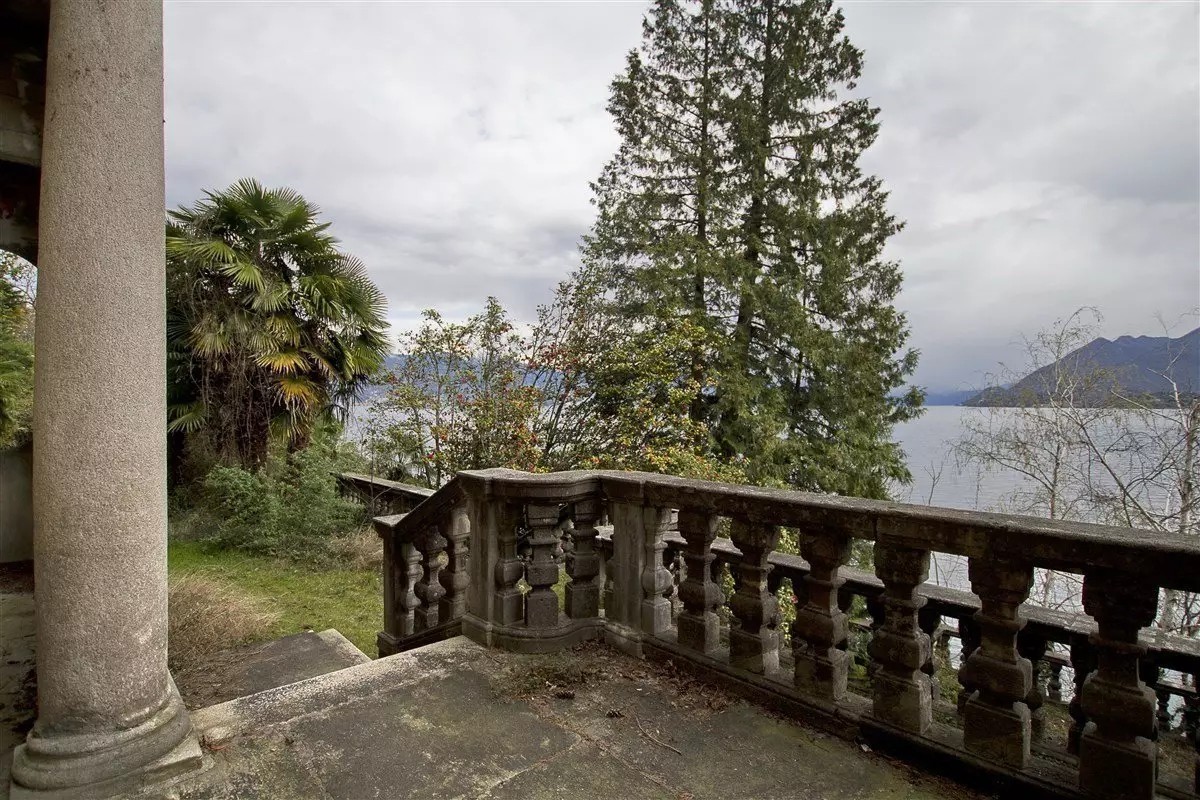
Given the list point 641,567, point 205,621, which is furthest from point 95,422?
point 205,621

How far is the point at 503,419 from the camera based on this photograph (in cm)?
888

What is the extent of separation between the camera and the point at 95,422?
6.35 feet

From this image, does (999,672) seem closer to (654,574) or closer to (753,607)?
(753,607)

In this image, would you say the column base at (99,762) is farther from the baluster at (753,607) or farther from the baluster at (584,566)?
the baluster at (753,607)

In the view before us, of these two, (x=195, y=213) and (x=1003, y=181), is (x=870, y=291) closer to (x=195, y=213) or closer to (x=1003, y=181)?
(x=1003, y=181)

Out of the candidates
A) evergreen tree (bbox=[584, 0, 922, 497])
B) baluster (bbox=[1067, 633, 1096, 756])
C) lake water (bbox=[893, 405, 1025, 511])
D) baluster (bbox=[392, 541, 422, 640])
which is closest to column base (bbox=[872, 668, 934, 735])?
baluster (bbox=[1067, 633, 1096, 756])

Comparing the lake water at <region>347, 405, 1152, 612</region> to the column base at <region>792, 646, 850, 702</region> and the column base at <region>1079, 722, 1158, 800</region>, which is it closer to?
the column base at <region>792, 646, 850, 702</region>

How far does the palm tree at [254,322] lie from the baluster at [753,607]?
838 centimetres

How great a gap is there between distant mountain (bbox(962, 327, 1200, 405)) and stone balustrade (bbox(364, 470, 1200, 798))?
8653 millimetres

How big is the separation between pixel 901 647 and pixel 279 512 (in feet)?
28.3

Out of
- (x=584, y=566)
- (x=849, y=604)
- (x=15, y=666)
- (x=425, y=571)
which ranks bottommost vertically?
(x=15, y=666)

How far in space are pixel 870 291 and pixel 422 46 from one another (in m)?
11.1

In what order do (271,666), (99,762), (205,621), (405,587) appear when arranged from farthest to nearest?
(205,621) < (405,587) < (271,666) < (99,762)

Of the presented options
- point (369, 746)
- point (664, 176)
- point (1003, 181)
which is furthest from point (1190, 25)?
point (664, 176)
